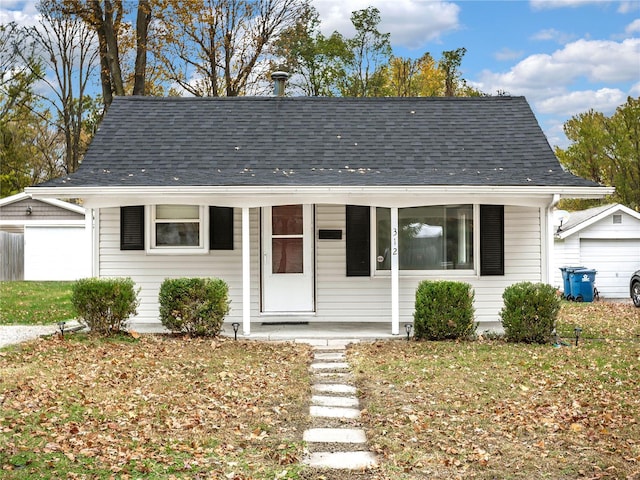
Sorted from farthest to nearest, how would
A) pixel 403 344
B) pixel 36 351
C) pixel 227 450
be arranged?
pixel 403 344, pixel 36 351, pixel 227 450

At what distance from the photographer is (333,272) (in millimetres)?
12859

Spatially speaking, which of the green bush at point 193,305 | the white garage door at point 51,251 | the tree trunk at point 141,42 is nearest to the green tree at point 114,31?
the tree trunk at point 141,42

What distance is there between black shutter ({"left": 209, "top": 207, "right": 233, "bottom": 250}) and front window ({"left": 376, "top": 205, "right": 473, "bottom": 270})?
2.66 metres

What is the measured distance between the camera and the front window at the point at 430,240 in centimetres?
1288

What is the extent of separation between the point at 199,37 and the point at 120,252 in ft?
49.5

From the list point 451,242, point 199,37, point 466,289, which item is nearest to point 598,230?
point 451,242

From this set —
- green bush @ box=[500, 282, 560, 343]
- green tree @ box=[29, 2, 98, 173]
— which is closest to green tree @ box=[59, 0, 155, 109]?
green tree @ box=[29, 2, 98, 173]

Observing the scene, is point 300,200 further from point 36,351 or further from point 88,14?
point 88,14

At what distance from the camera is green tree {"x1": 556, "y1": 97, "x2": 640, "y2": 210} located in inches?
1305

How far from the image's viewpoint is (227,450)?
5.61m

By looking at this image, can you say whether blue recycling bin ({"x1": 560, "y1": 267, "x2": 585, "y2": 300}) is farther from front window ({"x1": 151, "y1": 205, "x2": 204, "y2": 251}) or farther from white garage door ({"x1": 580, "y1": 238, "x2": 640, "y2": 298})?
front window ({"x1": 151, "y1": 205, "x2": 204, "y2": 251})

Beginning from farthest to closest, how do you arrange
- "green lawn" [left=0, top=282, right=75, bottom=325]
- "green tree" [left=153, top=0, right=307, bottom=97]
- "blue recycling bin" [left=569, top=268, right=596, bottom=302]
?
"green tree" [left=153, top=0, right=307, bottom=97] < "blue recycling bin" [left=569, top=268, right=596, bottom=302] < "green lawn" [left=0, top=282, right=75, bottom=325]

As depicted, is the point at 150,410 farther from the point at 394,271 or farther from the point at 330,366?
the point at 394,271

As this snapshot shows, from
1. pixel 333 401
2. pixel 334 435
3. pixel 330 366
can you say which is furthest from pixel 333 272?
pixel 334 435
